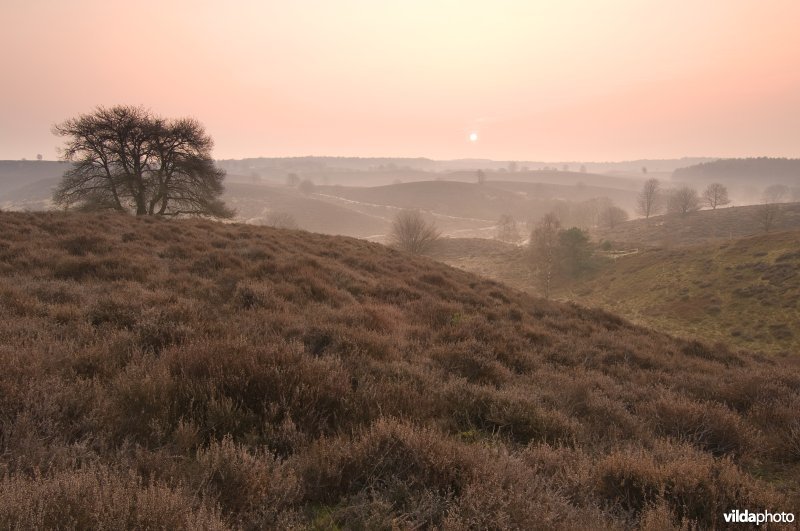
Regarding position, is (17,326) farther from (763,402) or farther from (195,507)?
(763,402)

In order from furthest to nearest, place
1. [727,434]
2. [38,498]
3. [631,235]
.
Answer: [631,235], [727,434], [38,498]

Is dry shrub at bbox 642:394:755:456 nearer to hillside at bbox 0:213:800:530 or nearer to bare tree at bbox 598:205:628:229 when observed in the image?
hillside at bbox 0:213:800:530

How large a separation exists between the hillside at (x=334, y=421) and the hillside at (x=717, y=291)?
2435 centimetres

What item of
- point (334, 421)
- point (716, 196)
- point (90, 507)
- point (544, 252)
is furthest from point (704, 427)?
point (716, 196)

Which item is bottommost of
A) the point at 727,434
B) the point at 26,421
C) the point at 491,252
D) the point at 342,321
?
the point at 491,252

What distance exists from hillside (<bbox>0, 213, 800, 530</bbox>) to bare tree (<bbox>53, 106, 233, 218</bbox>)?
19.0 meters

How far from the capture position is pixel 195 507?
2.14 m

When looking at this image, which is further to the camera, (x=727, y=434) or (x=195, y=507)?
(x=727, y=434)

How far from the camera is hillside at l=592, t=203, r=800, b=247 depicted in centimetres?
6662

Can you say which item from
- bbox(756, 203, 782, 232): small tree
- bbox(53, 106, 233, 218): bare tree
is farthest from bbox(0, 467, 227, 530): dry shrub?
bbox(756, 203, 782, 232): small tree

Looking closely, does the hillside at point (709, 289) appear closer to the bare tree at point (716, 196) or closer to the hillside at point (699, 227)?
the hillside at point (699, 227)

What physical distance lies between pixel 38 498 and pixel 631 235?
92.8m

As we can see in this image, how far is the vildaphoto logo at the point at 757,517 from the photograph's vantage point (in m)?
2.59

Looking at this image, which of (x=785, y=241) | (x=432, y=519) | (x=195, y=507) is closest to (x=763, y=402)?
(x=432, y=519)
